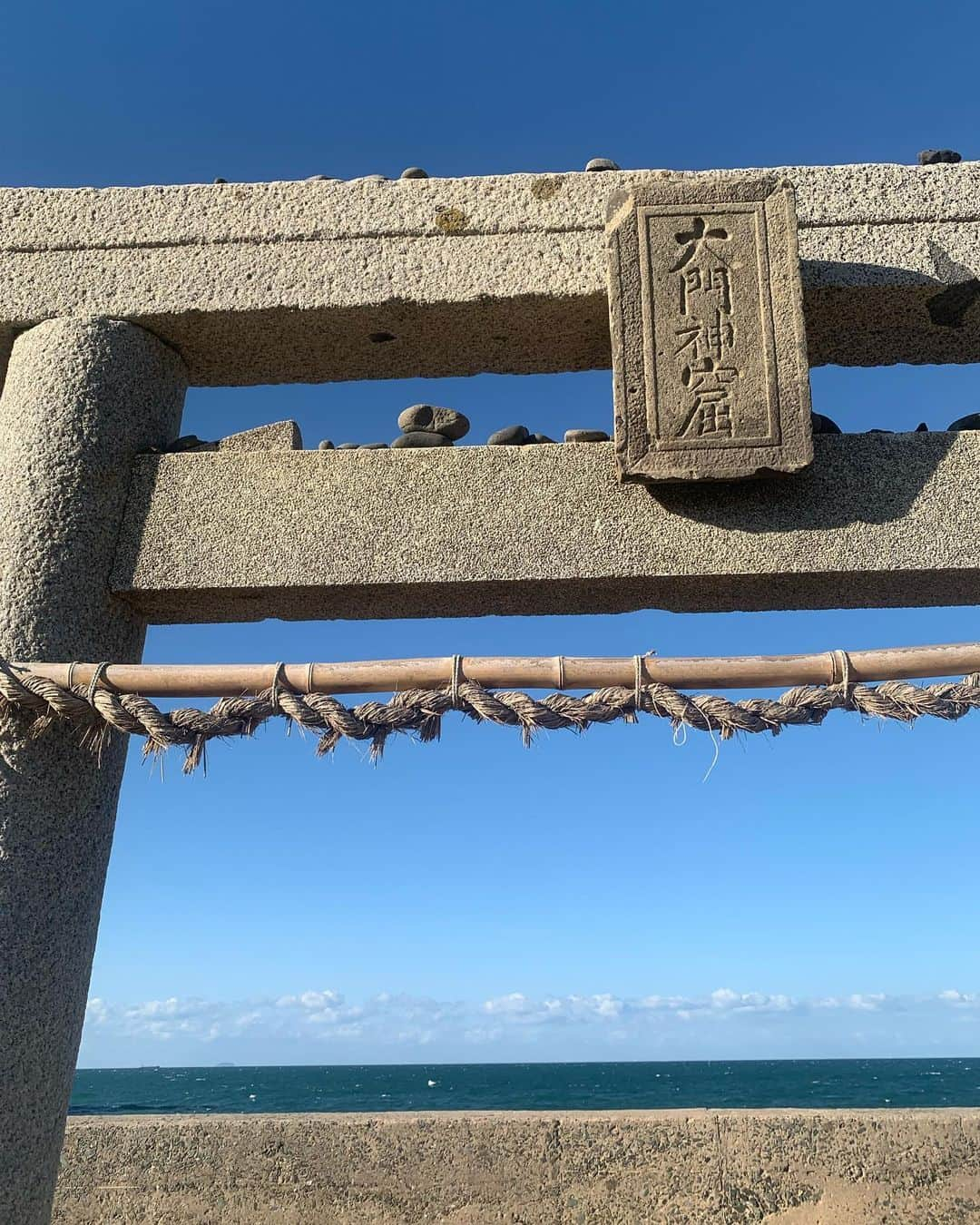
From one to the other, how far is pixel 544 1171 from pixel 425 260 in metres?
3.24

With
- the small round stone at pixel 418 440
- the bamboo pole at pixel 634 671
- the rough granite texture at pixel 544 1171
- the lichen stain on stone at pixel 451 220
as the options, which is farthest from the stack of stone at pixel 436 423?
the rough granite texture at pixel 544 1171

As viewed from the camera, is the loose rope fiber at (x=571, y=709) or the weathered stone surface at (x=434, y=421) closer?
the loose rope fiber at (x=571, y=709)

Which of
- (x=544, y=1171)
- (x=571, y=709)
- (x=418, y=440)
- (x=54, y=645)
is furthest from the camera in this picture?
(x=544, y=1171)

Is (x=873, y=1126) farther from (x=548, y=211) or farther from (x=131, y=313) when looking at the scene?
(x=131, y=313)

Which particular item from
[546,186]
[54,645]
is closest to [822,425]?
[546,186]

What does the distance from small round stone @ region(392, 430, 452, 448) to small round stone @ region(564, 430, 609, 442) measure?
1.25 ft

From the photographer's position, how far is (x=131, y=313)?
11.0 ft

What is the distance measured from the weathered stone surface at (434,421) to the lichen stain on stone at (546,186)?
2.43 ft

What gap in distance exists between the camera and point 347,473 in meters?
3.14

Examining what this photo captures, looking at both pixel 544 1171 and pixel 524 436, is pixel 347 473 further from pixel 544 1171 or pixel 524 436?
pixel 544 1171

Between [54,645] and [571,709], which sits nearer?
[571,709]

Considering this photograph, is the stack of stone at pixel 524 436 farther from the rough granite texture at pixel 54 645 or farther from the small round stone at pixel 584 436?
the rough granite texture at pixel 54 645

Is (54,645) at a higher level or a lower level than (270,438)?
lower

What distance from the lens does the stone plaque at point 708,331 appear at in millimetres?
2984
